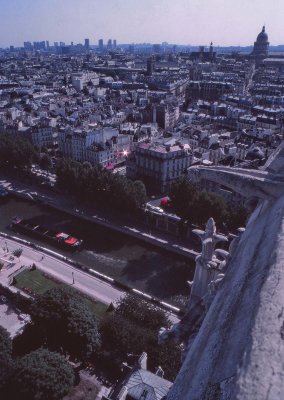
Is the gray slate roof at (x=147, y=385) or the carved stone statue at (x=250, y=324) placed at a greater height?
the carved stone statue at (x=250, y=324)

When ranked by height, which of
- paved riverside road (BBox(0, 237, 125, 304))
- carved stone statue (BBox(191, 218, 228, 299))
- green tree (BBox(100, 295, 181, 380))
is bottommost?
paved riverside road (BBox(0, 237, 125, 304))

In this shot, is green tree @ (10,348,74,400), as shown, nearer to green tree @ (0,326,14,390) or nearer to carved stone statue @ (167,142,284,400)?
green tree @ (0,326,14,390)

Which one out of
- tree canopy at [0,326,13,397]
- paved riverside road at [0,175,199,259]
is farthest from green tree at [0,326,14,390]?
paved riverside road at [0,175,199,259]

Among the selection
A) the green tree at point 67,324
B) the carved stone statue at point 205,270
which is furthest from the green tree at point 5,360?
the carved stone statue at point 205,270

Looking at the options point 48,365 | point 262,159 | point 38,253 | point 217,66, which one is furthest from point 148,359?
point 217,66

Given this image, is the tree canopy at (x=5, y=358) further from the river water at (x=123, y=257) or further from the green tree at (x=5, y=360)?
the river water at (x=123, y=257)
